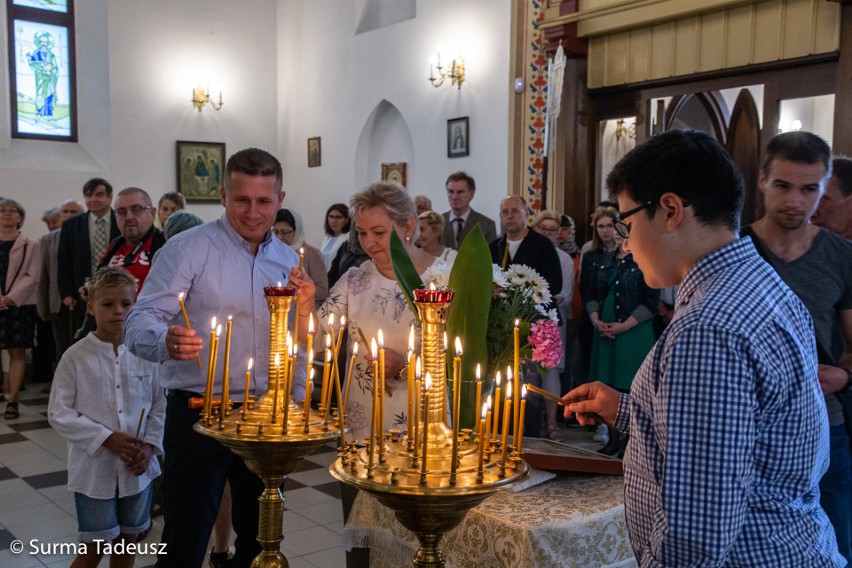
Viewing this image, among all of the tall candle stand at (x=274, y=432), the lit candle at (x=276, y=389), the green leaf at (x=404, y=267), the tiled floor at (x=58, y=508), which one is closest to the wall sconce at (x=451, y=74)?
the tiled floor at (x=58, y=508)

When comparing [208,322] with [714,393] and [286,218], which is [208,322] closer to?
[714,393]

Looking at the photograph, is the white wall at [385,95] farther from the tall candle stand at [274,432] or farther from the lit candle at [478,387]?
the tall candle stand at [274,432]

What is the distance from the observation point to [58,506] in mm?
4438

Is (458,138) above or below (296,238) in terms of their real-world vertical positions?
above

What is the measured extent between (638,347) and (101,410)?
138 inches

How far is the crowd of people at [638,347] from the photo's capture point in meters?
1.23

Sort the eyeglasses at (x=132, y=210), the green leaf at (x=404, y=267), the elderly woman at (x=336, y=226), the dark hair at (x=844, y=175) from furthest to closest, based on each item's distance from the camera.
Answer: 1. the elderly woman at (x=336, y=226)
2. the eyeglasses at (x=132, y=210)
3. the dark hair at (x=844, y=175)
4. the green leaf at (x=404, y=267)

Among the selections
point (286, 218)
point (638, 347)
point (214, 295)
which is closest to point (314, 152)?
point (286, 218)

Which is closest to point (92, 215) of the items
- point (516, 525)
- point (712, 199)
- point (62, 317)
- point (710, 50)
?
point (62, 317)

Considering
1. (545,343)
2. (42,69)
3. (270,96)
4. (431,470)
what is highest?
(42,69)

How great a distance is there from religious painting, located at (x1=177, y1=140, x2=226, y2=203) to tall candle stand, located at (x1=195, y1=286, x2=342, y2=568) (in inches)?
386

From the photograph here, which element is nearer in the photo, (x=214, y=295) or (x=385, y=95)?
(x=214, y=295)

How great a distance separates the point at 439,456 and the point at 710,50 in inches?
224

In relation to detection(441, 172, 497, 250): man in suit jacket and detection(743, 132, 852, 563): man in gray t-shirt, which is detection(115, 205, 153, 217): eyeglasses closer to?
detection(441, 172, 497, 250): man in suit jacket
